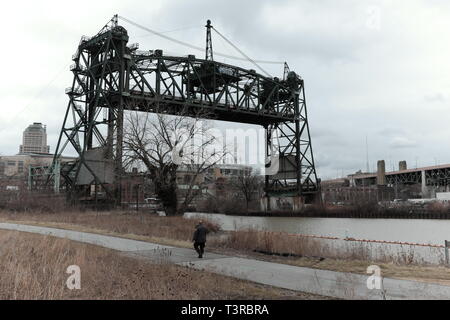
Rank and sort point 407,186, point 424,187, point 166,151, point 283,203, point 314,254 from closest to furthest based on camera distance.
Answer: point 314,254
point 166,151
point 283,203
point 424,187
point 407,186

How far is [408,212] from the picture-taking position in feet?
220

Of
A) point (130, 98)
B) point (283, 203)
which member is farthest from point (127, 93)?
point (283, 203)

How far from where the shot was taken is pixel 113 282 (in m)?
8.90

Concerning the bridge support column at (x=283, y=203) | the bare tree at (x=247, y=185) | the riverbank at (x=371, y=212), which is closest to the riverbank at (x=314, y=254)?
the riverbank at (x=371, y=212)

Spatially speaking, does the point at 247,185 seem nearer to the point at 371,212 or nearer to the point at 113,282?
the point at 371,212

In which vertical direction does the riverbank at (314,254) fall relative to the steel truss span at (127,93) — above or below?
below

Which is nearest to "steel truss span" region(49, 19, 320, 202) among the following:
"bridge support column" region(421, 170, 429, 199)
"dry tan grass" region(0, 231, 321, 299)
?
"dry tan grass" region(0, 231, 321, 299)

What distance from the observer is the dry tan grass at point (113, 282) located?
772cm

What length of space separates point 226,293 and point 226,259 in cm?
536

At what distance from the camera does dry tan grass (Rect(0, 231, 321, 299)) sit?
25.3 feet

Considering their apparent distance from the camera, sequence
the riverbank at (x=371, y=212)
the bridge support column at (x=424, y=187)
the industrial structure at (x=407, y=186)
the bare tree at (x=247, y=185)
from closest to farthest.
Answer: the riverbank at (x=371, y=212) < the bare tree at (x=247, y=185) < the industrial structure at (x=407, y=186) < the bridge support column at (x=424, y=187)

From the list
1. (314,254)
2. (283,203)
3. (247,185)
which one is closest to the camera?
(314,254)

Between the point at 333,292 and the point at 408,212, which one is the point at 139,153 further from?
the point at 408,212

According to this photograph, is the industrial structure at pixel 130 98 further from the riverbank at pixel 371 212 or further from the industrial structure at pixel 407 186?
the industrial structure at pixel 407 186
